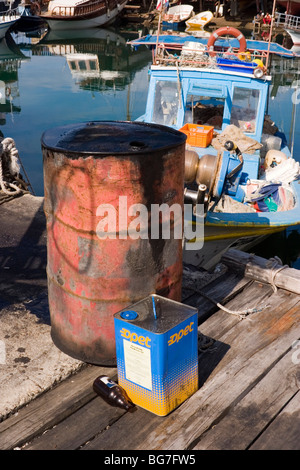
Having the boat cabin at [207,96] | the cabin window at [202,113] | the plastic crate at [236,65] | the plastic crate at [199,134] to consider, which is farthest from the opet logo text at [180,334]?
the plastic crate at [236,65]

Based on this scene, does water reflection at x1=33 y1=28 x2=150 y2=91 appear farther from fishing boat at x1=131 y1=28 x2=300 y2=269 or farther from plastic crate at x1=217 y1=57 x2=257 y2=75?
plastic crate at x1=217 y1=57 x2=257 y2=75

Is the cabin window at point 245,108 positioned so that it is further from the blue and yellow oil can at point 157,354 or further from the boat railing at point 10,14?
the boat railing at point 10,14

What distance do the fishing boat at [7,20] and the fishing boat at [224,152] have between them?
101 ft

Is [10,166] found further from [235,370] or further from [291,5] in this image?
[291,5]

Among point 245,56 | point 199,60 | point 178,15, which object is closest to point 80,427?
point 199,60

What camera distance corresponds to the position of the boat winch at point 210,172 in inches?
315

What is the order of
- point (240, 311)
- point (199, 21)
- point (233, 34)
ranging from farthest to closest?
point (199, 21) < point (233, 34) < point (240, 311)

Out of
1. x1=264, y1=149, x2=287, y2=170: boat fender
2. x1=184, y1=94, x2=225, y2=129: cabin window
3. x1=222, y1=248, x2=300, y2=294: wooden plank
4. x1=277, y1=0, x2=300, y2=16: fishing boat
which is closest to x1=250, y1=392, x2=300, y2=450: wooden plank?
x1=222, y1=248, x2=300, y2=294: wooden plank

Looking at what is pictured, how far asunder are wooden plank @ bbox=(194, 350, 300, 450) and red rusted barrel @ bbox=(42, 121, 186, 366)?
0.95 meters

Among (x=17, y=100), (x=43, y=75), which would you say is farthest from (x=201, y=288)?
(x=43, y=75)

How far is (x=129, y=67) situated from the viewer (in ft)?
105

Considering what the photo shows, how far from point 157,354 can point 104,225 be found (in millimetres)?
941

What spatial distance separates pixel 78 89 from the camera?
2645 cm

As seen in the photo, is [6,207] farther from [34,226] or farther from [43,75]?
[43,75]
